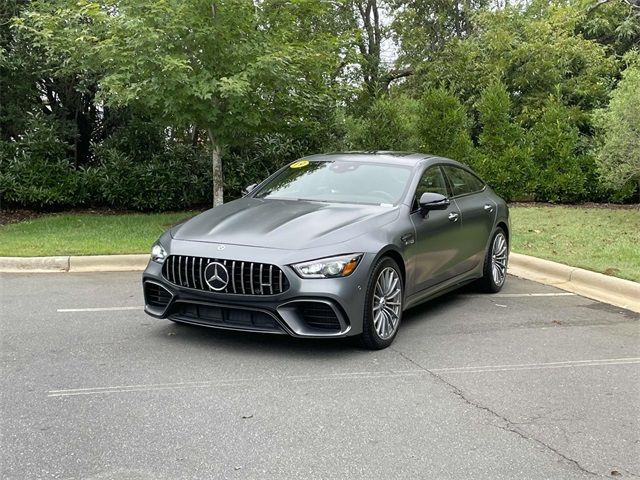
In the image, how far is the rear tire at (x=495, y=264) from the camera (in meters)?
7.39

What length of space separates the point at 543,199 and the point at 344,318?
41.7 ft

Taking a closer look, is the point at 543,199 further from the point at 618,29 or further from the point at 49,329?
the point at 49,329

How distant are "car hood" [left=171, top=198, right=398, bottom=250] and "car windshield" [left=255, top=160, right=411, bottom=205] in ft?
0.75

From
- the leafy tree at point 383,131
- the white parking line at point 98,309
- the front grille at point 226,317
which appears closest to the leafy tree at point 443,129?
the leafy tree at point 383,131

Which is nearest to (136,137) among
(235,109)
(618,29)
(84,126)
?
(84,126)

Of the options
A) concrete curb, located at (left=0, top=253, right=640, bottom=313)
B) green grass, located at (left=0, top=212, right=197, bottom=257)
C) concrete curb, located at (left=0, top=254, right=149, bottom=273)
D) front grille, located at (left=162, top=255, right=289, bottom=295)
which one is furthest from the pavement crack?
green grass, located at (left=0, top=212, right=197, bottom=257)

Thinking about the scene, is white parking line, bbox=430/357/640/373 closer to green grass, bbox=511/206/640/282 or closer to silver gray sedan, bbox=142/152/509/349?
silver gray sedan, bbox=142/152/509/349

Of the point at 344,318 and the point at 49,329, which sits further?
the point at 49,329

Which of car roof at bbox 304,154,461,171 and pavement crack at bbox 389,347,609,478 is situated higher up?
car roof at bbox 304,154,461,171

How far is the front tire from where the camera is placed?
200 inches

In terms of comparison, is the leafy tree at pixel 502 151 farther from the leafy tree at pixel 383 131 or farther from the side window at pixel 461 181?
the side window at pixel 461 181

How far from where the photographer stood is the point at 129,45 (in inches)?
379

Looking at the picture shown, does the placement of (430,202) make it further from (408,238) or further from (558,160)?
(558,160)

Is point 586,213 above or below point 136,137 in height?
below
